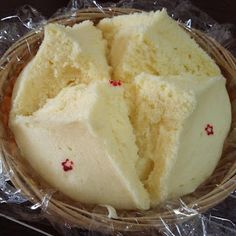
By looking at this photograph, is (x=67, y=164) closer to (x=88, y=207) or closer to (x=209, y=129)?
(x=88, y=207)

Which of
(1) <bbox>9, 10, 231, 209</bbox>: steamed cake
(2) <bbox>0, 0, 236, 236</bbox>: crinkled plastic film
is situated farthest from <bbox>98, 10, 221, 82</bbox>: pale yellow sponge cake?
(2) <bbox>0, 0, 236, 236</bbox>: crinkled plastic film

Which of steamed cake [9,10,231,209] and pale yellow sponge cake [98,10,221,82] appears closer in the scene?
steamed cake [9,10,231,209]

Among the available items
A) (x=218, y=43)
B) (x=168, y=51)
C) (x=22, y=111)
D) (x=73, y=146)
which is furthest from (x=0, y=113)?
(x=218, y=43)

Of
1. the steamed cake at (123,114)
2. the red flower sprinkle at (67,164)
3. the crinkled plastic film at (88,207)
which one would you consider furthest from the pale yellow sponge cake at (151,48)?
the red flower sprinkle at (67,164)

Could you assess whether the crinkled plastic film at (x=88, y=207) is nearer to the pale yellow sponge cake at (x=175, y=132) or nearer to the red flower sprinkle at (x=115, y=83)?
the pale yellow sponge cake at (x=175, y=132)

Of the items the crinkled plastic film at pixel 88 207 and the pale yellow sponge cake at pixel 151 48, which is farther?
the pale yellow sponge cake at pixel 151 48

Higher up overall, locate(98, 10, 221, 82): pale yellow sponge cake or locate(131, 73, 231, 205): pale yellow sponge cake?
locate(98, 10, 221, 82): pale yellow sponge cake

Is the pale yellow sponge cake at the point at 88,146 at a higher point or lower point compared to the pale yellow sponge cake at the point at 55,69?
lower

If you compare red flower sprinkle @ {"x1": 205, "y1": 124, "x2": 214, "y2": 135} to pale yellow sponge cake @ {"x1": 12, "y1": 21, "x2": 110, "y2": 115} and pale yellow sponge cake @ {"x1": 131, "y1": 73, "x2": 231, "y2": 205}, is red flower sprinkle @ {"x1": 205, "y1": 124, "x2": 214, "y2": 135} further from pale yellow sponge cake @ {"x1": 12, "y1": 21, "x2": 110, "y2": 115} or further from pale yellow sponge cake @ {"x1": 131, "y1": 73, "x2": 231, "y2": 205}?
pale yellow sponge cake @ {"x1": 12, "y1": 21, "x2": 110, "y2": 115}

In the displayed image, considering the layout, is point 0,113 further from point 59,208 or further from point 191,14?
point 191,14
